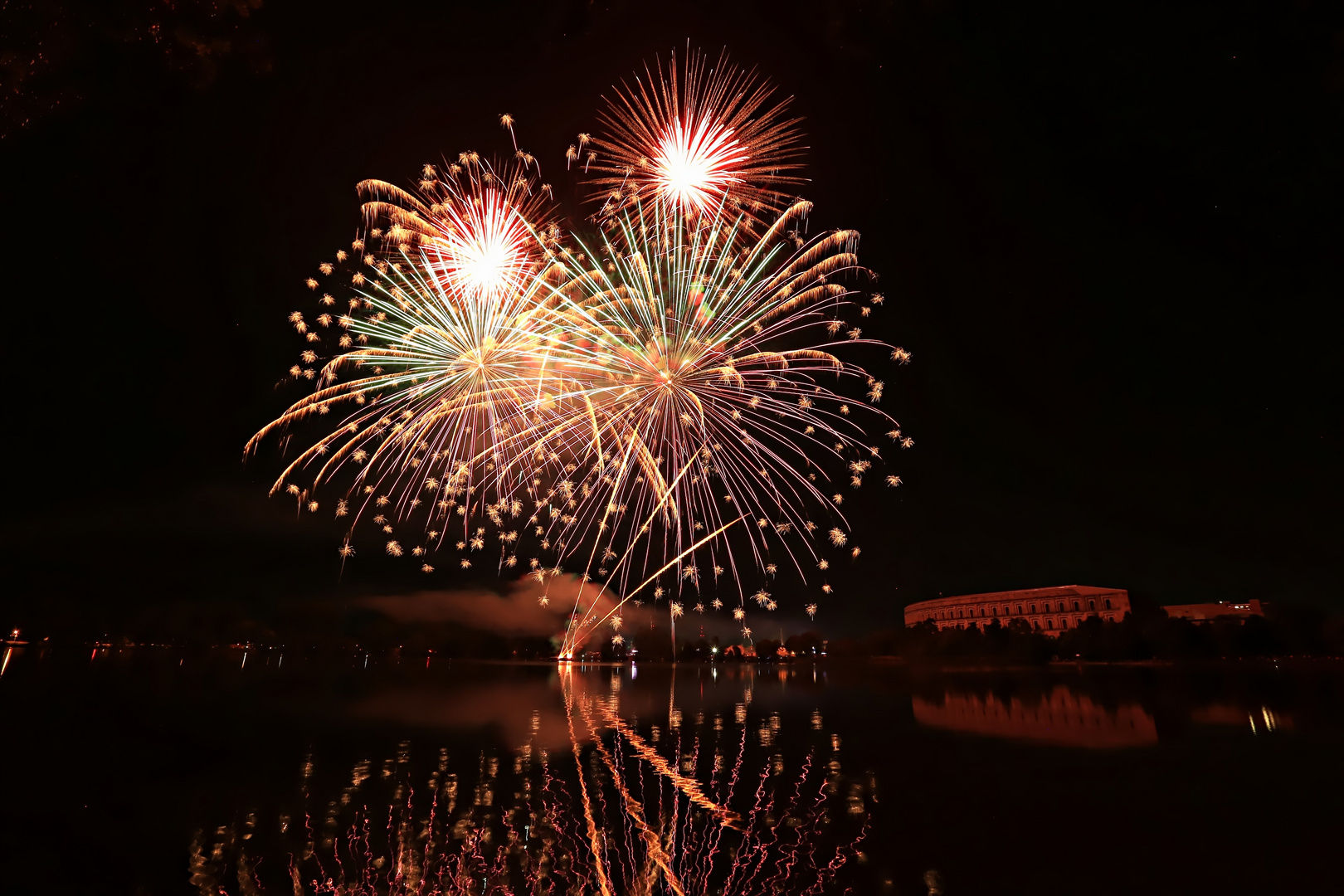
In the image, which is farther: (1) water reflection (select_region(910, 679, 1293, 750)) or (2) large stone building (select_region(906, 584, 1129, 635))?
(2) large stone building (select_region(906, 584, 1129, 635))

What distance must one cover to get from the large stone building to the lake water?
114 meters

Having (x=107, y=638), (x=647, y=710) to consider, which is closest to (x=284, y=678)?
(x=647, y=710)

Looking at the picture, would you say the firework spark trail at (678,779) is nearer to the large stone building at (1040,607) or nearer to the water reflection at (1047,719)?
the water reflection at (1047,719)

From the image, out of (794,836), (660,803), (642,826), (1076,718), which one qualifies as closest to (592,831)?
(642,826)

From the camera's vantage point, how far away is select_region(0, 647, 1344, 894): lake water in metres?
9.67

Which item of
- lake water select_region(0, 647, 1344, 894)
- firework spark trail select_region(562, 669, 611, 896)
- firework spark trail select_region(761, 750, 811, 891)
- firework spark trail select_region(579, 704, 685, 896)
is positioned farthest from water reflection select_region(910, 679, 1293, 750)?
firework spark trail select_region(562, 669, 611, 896)

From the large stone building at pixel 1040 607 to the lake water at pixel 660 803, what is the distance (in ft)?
375

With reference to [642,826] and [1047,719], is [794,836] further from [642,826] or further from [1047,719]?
[1047,719]

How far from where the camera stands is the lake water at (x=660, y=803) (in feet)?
31.7

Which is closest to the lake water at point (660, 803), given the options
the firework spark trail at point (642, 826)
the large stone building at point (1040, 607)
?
the firework spark trail at point (642, 826)

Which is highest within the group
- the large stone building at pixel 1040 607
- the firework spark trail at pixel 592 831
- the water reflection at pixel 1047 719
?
the large stone building at pixel 1040 607

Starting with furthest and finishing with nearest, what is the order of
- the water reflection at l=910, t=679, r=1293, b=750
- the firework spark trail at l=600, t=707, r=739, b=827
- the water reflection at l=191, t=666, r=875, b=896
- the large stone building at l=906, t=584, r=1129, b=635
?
the large stone building at l=906, t=584, r=1129, b=635 → the water reflection at l=910, t=679, r=1293, b=750 → the firework spark trail at l=600, t=707, r=739, b=827 → the water reflection at l=191, t=666, r=875, b=896

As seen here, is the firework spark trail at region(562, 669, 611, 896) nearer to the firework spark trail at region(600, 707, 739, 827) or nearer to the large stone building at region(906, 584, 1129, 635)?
the firework spark trail at region(600, 707, 739, 827)

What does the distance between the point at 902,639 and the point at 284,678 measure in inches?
4022
